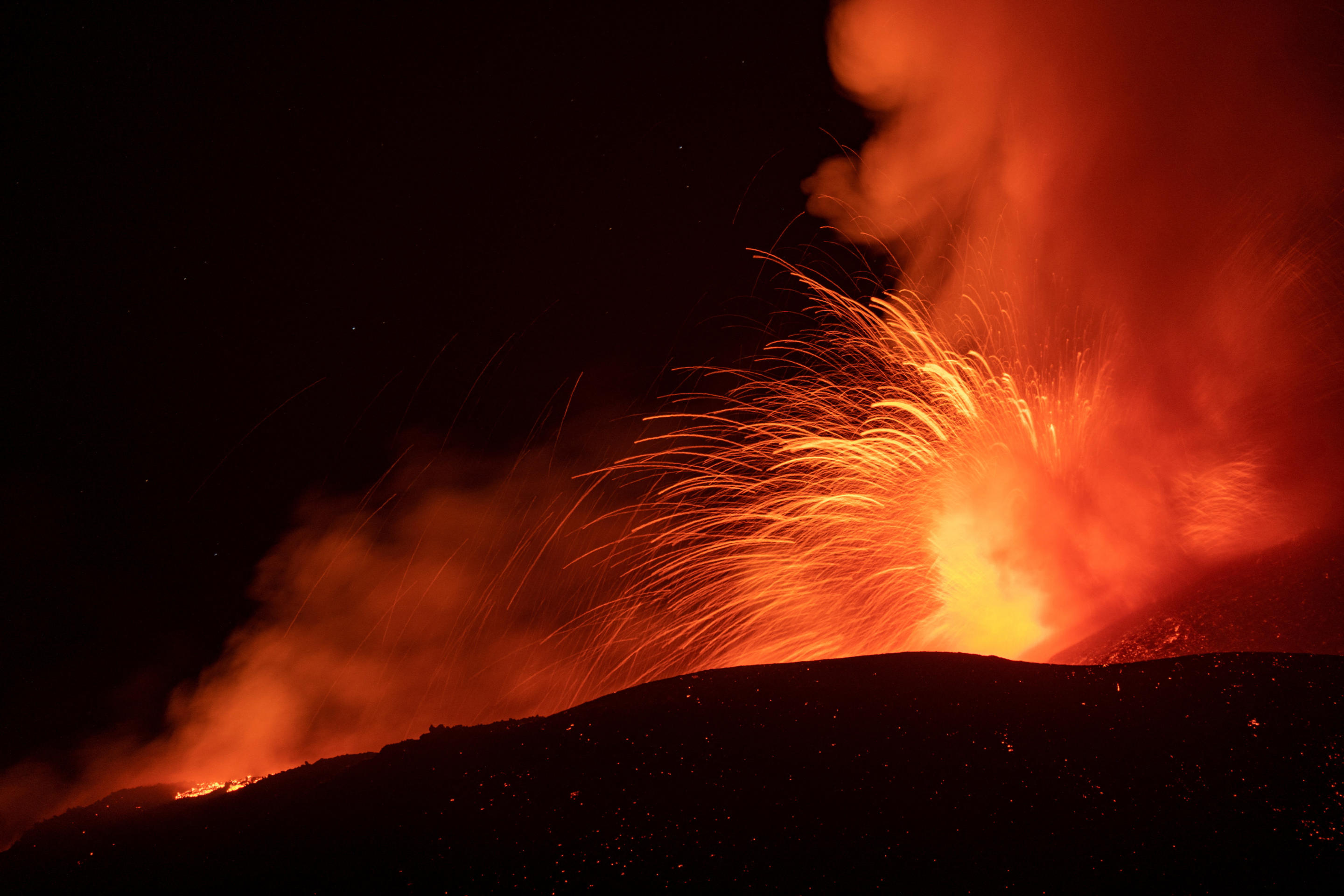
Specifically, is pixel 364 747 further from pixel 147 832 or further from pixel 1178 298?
pixel 1178 298

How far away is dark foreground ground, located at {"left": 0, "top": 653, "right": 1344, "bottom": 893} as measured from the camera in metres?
2.70

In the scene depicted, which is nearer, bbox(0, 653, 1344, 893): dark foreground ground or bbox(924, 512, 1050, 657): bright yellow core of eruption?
bbox(0, 653, 1344, 893): dark foreground ground

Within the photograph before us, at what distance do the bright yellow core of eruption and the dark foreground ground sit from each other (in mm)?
4858

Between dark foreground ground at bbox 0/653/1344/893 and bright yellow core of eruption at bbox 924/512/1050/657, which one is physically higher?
bright yellow core of eruption at bbox 924/512/1050/657

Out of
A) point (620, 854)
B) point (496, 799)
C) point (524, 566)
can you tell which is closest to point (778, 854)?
point (620, 854)

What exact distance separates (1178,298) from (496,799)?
10.1 metres

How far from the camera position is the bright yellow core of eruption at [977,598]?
8.14m

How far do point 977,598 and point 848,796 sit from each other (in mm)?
6451

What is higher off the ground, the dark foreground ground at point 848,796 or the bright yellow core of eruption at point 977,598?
the bright yellow core of eruption at point 977,598

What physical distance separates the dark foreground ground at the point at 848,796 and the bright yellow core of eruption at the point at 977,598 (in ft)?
15.9

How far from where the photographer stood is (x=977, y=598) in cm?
871

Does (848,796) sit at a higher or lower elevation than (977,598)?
lower

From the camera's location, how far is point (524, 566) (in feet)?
46.7

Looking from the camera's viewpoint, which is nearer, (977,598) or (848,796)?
(848,796)
